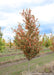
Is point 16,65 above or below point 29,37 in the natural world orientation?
below

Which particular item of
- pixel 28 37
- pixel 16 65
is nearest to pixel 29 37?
pixel 28 37

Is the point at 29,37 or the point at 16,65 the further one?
the point at 16,65

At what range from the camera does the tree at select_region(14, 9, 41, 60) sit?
420 inches

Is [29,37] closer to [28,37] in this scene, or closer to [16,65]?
[28,37]

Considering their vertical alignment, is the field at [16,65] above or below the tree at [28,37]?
below

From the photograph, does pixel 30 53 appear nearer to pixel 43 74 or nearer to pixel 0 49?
pixel 43 74

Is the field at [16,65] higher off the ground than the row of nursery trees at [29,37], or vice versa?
the row of nursery trees at [29,37]

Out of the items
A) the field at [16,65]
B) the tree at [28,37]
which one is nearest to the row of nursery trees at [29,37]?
the tree at [28,37]

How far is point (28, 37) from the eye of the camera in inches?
422

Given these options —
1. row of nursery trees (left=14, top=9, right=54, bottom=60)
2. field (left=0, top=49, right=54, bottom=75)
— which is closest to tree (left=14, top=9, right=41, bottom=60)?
row of nursery trees (left=14, top=9, right=54, bottom=60)

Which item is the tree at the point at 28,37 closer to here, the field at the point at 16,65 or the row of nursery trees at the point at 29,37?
the row of nursery trees at the point at 29,37

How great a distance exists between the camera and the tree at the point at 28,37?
10.7 m

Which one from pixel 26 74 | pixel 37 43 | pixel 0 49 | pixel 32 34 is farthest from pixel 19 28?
pixel 0 49

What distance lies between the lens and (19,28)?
36.2 ft
